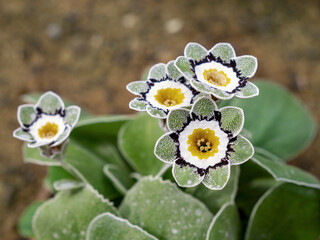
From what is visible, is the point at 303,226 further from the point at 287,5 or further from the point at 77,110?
the point at 287,5

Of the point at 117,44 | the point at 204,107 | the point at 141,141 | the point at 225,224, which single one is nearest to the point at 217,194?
the point at 225,224

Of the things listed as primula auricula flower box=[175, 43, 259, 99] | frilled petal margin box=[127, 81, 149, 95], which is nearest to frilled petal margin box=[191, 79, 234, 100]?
primula auricula flower box=[175, 43, 259, 99]

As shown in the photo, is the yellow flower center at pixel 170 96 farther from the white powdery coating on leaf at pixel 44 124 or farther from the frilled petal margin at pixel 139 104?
the white powdery coating on leaf at pixel 44 124

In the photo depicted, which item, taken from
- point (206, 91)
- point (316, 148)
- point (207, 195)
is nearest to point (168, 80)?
point (206, 91)

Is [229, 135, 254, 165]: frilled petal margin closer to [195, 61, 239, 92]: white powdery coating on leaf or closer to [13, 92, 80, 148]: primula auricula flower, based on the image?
[195, 61, 239, 92]: white powdery coating on leaf

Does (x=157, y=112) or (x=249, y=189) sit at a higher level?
(x=157, y=112)

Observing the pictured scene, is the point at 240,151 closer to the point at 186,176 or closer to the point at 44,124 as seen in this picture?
the point at 186,176
